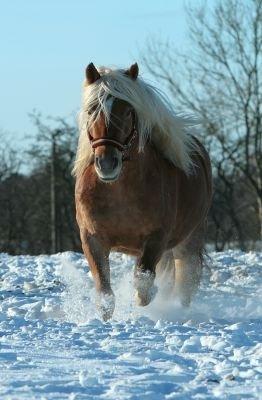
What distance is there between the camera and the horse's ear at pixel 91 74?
6559 mm

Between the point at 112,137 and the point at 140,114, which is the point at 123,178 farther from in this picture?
the point at 140,114

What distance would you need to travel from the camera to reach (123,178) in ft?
21.6

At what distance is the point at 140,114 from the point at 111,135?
54cm

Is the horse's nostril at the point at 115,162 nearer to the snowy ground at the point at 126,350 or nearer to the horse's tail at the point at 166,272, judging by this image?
the snowy ground at the point at 126,350

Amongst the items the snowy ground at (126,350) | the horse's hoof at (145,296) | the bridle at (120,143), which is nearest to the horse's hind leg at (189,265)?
the snowy ground at (126,350)

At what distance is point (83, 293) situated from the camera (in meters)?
8.12

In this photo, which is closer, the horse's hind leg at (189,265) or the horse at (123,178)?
the horse at (123,178)

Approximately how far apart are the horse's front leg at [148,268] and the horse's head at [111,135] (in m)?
0.73

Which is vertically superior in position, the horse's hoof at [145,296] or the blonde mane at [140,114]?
the blonde mane at [140,114]

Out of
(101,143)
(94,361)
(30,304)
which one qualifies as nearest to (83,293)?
(30,304)

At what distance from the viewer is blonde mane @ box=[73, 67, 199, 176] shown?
6.42 metres

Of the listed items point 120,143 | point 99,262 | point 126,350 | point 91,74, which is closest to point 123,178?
point 120,143

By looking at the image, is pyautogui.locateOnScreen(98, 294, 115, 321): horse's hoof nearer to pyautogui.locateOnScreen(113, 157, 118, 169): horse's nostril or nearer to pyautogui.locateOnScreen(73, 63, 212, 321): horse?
pyautogui.locateOnScreen(73, 63, 212, 321): horse

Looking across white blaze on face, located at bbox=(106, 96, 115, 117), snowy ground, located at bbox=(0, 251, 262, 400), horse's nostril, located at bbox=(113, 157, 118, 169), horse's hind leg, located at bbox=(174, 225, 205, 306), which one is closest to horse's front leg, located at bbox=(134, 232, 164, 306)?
snowy ground, located at bbox=(0, 251, 262, 400)
